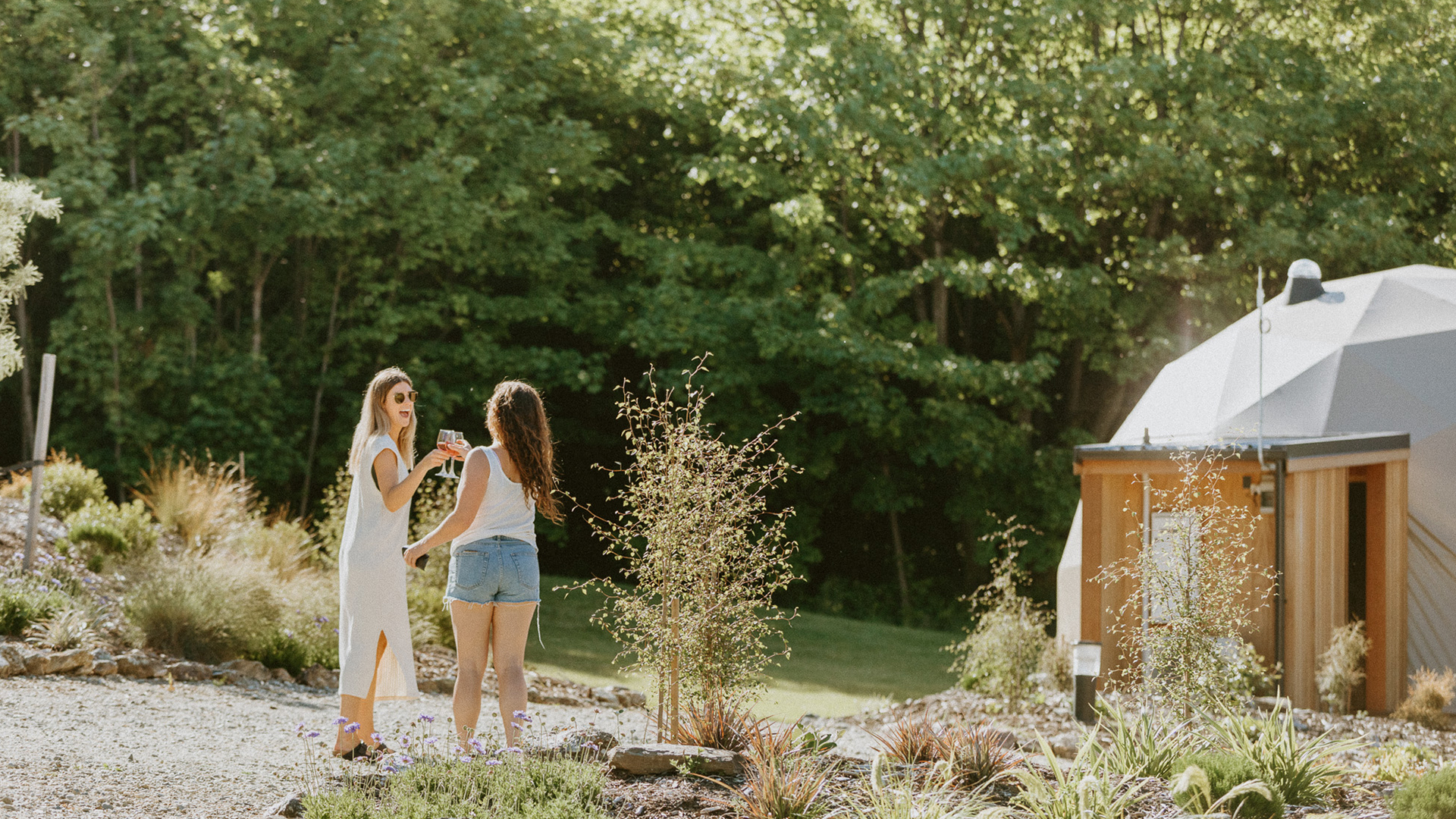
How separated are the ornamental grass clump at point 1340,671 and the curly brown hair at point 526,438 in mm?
6972

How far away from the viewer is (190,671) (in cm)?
826

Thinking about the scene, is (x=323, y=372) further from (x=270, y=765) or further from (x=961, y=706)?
(x=270, y=765)

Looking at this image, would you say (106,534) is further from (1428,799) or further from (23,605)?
(1428,799)

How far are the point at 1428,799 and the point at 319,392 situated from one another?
1452cm

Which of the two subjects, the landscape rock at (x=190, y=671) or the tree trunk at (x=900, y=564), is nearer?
the landscape rock at (x=190, y=671)

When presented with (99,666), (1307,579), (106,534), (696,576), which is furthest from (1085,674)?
(106,534)

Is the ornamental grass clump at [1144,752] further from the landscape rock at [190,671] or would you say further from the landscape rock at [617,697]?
the landscape rock at [190,671]

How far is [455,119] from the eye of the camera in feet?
53.9

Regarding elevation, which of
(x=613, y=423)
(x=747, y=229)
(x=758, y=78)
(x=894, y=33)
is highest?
(x=894, y=33)

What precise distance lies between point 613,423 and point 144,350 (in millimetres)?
6866

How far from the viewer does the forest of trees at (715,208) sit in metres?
15.6

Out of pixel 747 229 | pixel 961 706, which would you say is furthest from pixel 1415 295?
pixel 747 229

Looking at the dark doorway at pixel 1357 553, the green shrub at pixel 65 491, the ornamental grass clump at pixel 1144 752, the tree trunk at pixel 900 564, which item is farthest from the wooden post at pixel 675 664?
the tree trunk at pixel 900 564

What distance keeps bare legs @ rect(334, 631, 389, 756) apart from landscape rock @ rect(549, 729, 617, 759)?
2.60ft
